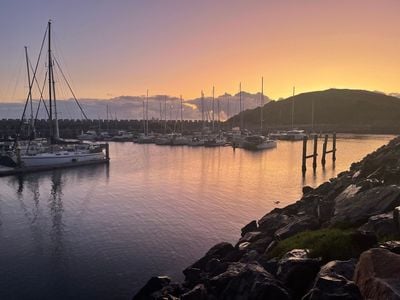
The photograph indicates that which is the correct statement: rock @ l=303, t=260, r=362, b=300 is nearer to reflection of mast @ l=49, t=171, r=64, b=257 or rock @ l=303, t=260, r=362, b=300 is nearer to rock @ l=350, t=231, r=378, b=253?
rock @ l=350, t=231, r=378, b=253

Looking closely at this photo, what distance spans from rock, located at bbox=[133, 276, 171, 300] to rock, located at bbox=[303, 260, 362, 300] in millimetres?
8923

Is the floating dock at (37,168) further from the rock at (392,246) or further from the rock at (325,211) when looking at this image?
the rock at (392,246)

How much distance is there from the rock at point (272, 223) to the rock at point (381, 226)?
789cm

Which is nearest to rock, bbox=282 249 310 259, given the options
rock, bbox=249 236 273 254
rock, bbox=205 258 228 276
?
rock, bbox=205 258 228 276

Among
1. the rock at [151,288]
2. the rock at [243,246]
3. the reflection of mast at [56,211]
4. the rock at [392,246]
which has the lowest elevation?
the reflection of mast at [56,211]

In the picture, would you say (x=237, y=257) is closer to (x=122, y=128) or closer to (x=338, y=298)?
(x=338, y=298)

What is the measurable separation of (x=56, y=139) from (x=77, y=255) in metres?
52.5

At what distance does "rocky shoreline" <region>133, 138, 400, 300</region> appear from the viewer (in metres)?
11.2

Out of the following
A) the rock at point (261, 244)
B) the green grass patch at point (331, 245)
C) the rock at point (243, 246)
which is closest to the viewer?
the green grass patch at point (331, 245)

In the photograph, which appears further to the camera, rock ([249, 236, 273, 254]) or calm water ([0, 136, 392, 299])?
calm water ([0, 136, 392, 299])

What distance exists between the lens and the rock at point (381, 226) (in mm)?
15663

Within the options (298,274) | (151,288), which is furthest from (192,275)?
(298,274)

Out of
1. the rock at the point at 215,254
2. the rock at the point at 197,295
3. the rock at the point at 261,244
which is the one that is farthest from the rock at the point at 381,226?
the rock at the point at 215,254

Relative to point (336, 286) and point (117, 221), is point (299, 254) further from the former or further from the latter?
point (117, 221)
